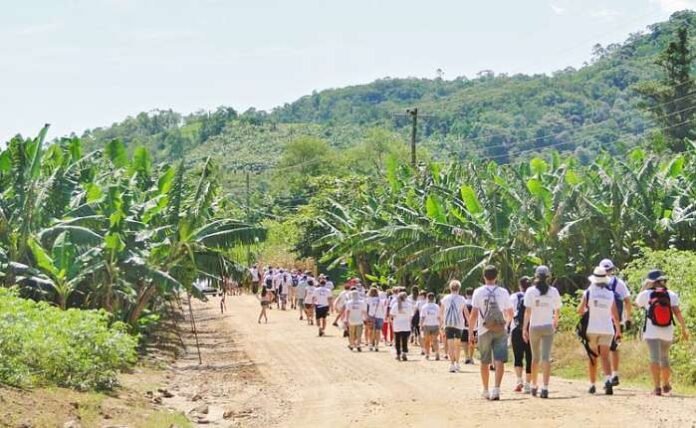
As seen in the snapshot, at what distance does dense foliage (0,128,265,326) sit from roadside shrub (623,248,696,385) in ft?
29.5

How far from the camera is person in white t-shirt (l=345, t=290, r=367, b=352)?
86.8 feet

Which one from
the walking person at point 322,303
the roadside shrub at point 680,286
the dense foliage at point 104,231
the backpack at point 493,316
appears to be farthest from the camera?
the walking person at point 322,303

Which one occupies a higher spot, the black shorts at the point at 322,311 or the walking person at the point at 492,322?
the walking person at the point at 492,322

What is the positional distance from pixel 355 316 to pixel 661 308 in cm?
1216

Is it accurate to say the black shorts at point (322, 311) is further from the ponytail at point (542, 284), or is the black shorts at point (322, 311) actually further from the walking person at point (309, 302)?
the ponytail at point (542, 284)

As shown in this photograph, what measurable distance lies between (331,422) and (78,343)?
5108 mm

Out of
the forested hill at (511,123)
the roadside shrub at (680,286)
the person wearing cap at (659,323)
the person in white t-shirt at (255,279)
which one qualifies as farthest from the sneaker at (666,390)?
the forested hill at (511,123)

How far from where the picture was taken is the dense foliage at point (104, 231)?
81.4 ft

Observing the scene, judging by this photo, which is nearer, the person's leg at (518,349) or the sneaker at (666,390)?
the sneaker at (666,390)

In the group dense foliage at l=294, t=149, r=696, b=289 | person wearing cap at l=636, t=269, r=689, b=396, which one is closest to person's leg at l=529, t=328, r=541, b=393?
person wearing cap at l=636, t=269, r=689, b=396

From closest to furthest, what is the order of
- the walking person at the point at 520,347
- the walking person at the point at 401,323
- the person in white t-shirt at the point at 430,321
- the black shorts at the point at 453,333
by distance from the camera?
the walking person at the point at 520,347, the black shorts at the point at 453,333, the person in white t-shirt at the point at 430,321, the walking person at the point at 401,323

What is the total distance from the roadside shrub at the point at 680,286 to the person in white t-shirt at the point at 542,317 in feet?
13.9

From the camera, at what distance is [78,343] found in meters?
17.8

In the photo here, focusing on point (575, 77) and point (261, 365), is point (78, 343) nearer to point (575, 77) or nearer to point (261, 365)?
point (261, 365)
